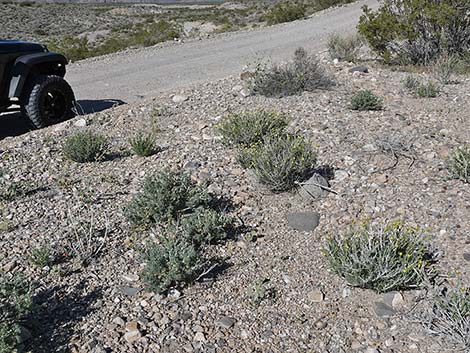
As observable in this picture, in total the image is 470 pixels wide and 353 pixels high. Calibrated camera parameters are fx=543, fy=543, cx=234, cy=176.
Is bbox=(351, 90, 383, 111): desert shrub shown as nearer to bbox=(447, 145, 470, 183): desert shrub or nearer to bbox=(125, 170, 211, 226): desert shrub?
bbox=(447, 145, 470, 183): desert shrub

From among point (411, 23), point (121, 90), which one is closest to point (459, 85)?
point (411, 23)

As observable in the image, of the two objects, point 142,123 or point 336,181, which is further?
point 142,123

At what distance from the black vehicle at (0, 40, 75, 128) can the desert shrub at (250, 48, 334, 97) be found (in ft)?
10.1

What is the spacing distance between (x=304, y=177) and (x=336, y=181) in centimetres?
35

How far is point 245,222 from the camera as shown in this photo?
5.34 meters

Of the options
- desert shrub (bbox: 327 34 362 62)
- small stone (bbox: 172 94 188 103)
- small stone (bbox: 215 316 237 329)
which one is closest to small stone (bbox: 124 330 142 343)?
small stone (bbox: 215 316 237 329)

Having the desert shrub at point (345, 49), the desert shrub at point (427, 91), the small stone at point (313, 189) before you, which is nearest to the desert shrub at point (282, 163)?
the small stone at point (313, 189)

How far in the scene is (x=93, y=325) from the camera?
394cm

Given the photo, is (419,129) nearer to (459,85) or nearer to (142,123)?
(459,85)

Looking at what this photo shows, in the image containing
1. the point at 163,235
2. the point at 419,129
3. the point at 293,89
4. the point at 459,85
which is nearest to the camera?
the point at 163,235

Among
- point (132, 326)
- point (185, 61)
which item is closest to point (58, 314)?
point (132, 326)

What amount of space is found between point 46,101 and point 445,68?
6796mm

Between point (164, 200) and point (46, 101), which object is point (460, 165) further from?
point (46, 101)

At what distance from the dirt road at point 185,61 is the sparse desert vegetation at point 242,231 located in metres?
3.80
